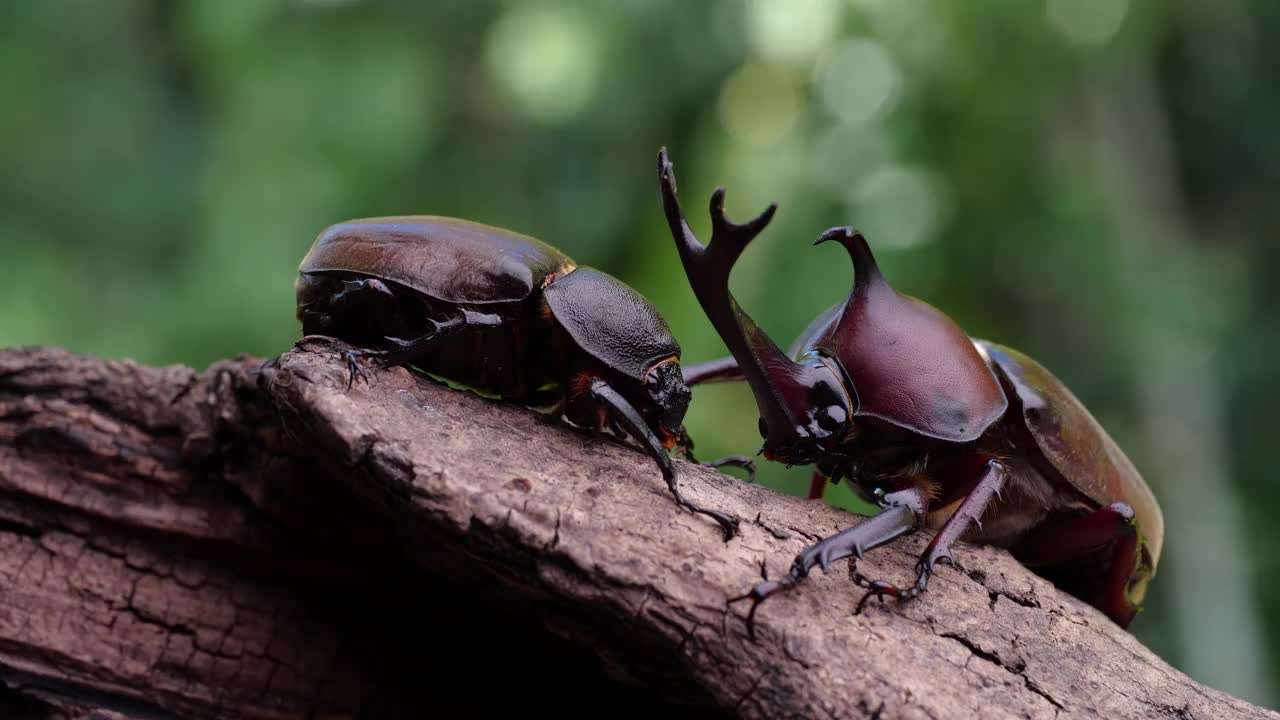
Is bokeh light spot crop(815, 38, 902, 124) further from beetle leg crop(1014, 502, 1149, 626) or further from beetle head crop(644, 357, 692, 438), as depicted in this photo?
beetle head crop(644, 357, 692, 438)

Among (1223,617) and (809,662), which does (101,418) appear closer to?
(809,662)

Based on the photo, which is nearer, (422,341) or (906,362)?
(422,341)

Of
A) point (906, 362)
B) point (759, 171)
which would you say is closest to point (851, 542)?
point (906, 362)

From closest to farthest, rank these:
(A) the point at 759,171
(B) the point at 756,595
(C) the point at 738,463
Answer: (B) the point at 756,595 < (C) the point at 738,463 < (A) the point at 759,171

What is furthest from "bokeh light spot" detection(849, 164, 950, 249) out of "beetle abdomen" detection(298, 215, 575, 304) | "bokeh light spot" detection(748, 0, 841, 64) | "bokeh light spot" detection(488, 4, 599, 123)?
"beetle abdomen" detection(298, 215, 575, 304)

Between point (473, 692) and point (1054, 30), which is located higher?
point (1054, 30)

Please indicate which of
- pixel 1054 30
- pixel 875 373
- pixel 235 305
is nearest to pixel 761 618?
pixel 875 373

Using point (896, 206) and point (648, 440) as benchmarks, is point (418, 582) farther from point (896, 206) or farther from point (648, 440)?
point (896, 206)
